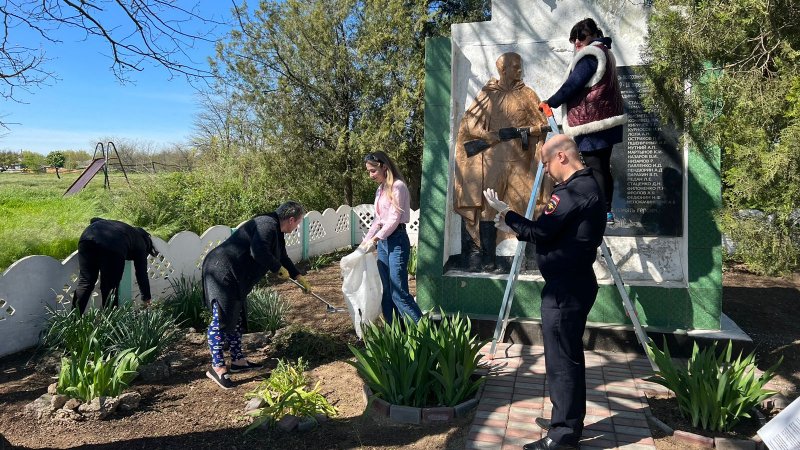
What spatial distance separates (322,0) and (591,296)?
1273 cm

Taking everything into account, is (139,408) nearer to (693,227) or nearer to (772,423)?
(772,423)

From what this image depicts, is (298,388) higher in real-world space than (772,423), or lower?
lower

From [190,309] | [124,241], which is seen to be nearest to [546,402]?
[190,309]

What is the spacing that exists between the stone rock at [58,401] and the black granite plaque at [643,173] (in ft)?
14.4

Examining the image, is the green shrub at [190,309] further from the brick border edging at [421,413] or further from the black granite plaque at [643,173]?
the black granite plaque at [643,173]

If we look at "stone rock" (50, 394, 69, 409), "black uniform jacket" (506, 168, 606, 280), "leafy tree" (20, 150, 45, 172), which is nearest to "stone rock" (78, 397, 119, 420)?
"stone rock" (50, 394, 69, 409)

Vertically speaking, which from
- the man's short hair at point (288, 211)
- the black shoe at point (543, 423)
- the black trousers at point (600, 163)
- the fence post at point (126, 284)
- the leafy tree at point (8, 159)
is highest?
the leafy tree at point (8, 159)

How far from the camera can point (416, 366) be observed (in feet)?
10.9

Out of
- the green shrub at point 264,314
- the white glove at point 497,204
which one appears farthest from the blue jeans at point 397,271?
the white glove at point 497,204

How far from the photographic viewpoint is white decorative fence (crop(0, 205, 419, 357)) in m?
4.88

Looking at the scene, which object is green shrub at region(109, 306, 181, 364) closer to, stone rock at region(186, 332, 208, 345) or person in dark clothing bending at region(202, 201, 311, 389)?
stone rock at region(186, 332, 208, 345)

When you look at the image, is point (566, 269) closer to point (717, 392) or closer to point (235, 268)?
point (717, 392)

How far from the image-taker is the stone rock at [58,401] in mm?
3547

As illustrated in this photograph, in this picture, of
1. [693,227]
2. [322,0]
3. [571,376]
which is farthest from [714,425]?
[322,0]
